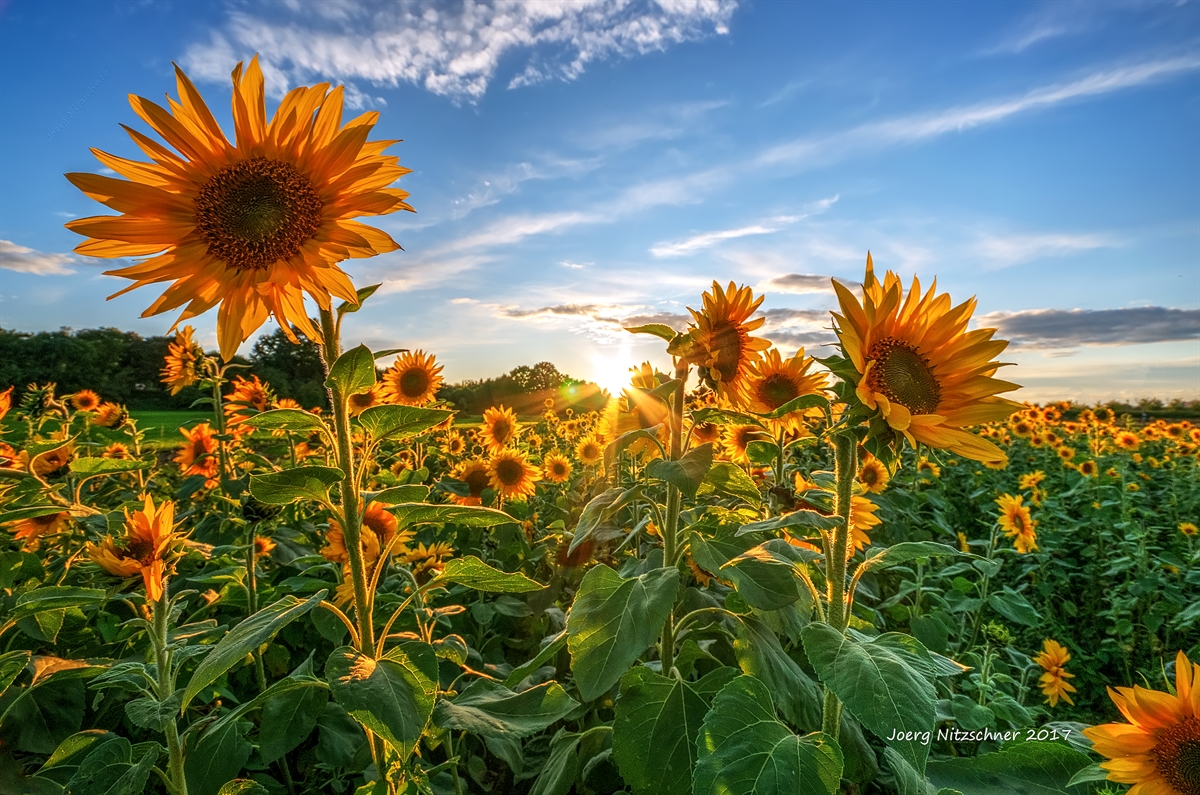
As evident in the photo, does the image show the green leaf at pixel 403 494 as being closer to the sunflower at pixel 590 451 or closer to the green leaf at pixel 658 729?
the green leaf at pixel 658 729

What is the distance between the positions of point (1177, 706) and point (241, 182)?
2.97 metres

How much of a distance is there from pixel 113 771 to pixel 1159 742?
287cm

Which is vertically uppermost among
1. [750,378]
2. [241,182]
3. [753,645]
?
[241,182]

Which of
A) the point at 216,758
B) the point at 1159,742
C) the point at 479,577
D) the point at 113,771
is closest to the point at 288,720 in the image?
the point at 216,758

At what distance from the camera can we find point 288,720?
1.87m

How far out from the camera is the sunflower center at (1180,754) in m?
1.63

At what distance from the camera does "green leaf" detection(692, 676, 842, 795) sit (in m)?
1.31

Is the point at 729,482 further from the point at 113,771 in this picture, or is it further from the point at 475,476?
the point at 475,476

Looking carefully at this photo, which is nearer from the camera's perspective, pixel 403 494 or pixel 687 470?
pixel 403 494

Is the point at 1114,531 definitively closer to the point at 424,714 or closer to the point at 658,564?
the point at 658,564

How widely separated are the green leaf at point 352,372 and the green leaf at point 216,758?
1096 mm

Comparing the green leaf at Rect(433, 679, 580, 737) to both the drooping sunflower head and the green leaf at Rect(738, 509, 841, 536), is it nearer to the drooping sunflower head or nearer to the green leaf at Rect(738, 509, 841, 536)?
the green leaf at Rect(738, 509, 841, 536)

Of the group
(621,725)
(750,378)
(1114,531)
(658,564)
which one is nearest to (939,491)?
(1114,531)

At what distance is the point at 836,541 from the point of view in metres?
1.66
